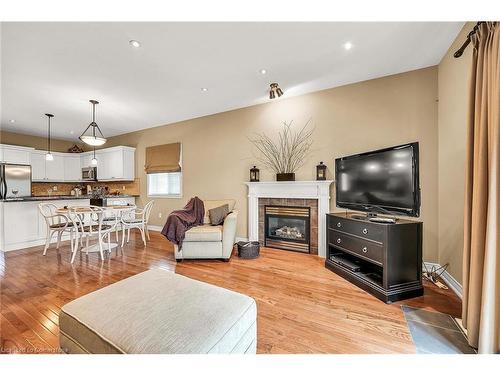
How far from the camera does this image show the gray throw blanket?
3.04 meters

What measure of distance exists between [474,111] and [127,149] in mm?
6416

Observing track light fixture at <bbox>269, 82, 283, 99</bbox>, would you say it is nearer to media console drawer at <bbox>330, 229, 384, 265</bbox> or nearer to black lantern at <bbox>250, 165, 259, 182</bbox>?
black lantern at <bbox>250, 165, 259, 182</bbox>

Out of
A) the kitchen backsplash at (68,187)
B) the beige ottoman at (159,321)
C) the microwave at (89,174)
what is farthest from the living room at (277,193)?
the microwave at (89,174)

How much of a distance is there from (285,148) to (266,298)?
2.47 metres

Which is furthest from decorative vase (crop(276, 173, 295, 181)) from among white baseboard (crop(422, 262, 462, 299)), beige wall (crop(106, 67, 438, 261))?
white baseboard (crop(422, 262, 462, 299))

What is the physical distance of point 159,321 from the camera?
1.00 metres

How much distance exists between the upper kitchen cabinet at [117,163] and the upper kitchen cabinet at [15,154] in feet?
4.85

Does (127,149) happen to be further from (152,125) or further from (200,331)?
(200,331)

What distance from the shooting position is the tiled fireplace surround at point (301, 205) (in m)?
3.43

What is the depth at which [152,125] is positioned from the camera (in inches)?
206

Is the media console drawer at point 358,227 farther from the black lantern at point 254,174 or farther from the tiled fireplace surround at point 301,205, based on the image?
the black lantern at point 254,174

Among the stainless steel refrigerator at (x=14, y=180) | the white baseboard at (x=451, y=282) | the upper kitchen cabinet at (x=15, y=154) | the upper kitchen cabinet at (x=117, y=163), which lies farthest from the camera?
the upper kitchen cabinet at (x=117, y=163)
